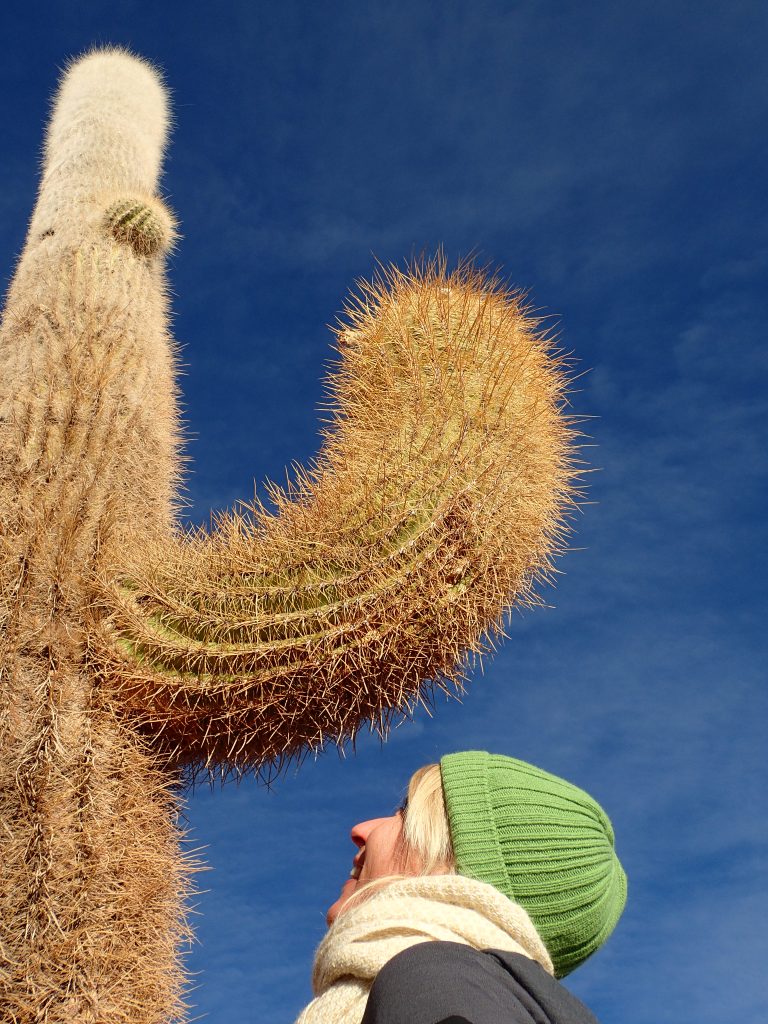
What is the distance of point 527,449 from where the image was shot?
2736 mm

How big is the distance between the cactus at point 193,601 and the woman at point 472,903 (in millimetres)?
538

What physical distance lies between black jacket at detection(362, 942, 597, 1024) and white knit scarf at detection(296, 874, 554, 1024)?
0.10 meters

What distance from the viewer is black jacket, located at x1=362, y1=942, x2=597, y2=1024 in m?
1.20

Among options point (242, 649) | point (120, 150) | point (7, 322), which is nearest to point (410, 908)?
point (242, 649)

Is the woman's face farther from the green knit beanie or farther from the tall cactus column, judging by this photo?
the tall cactus column

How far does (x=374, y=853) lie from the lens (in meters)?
1.92

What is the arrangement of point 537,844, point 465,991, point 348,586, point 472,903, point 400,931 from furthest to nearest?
point 348,586
point 537,844
point 472,903
point 400,931
point 465,991

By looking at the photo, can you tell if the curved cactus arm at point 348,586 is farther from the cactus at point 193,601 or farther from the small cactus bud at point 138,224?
the small cactus bud at point 138,224

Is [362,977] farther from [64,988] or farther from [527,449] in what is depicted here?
[527,449]

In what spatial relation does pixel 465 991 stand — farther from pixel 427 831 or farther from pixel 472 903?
pixel 427 831

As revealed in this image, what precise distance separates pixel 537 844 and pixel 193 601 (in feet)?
3.60

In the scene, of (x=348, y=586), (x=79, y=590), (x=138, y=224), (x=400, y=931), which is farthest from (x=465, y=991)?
(x=138, y=224)

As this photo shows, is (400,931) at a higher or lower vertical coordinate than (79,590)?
lower

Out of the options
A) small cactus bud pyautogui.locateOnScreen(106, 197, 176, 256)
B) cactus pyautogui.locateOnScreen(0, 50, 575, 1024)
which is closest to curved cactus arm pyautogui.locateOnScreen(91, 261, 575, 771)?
cactus pyautogui.locateOnScreen(0, 50, 575, 1024)
